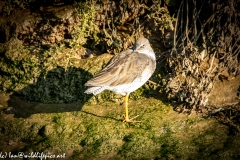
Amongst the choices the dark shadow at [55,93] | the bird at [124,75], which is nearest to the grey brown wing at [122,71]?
the bird at [124,75]

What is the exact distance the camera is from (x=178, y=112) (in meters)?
6.23

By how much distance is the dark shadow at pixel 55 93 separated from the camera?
6.76 meters

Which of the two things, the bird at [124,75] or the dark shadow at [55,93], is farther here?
the dark shadow at [55,93]

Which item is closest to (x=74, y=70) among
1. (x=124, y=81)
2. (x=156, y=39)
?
(x=124, y=81)

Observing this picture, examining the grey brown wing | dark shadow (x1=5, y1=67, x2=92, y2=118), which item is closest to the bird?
the grey brown wing

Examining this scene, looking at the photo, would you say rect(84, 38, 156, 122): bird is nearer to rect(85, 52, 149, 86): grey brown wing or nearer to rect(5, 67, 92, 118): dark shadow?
rect(85, 52, 149, 86): grey brown wing

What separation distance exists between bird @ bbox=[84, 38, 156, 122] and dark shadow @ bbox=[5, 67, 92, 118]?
990 mm

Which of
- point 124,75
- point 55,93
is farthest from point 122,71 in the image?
point 55,93

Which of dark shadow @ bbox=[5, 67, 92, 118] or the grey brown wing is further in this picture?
dark shadow @ bbox=[5, 67, 92, 118]

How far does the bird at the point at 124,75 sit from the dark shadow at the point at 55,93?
99 cm

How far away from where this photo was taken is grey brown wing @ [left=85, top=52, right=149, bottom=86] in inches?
230

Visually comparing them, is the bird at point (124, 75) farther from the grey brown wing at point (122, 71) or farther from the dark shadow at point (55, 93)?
the dark shadow at point (55, 93)

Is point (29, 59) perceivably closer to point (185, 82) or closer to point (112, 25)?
point (112, 25)

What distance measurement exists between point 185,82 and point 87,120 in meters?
2.10
